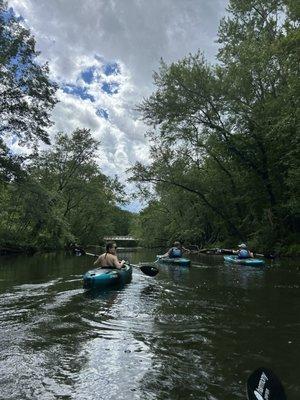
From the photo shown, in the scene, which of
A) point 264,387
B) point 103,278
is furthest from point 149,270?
point 264,387

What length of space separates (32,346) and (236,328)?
3614 mm

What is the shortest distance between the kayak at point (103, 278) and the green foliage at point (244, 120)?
12578 millimetres

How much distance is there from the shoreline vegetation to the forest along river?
12444mm

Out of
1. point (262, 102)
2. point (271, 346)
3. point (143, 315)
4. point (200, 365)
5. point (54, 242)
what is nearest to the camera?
point (200, 365)

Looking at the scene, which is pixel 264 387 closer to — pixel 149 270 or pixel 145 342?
pixel 145 342

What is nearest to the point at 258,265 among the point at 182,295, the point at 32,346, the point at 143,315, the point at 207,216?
the point at 182,295

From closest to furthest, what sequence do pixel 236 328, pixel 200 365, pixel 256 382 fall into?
pixel 256 382, pixel 200 365, pixel 236 328

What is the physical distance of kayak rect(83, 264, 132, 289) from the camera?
12062mm

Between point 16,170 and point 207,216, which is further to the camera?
point 207,216

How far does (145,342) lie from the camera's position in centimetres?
676

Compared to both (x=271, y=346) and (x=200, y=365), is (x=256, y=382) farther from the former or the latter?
(x=271, y=346)

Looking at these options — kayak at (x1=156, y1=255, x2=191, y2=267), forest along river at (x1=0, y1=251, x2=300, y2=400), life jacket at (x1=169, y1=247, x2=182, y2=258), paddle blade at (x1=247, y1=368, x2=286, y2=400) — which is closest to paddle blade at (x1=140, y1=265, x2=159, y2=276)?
forest along river at (x1=0, y1=251, x2=300, y2=400)

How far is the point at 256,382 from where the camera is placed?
377 centimetres

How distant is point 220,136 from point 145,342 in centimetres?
2235
